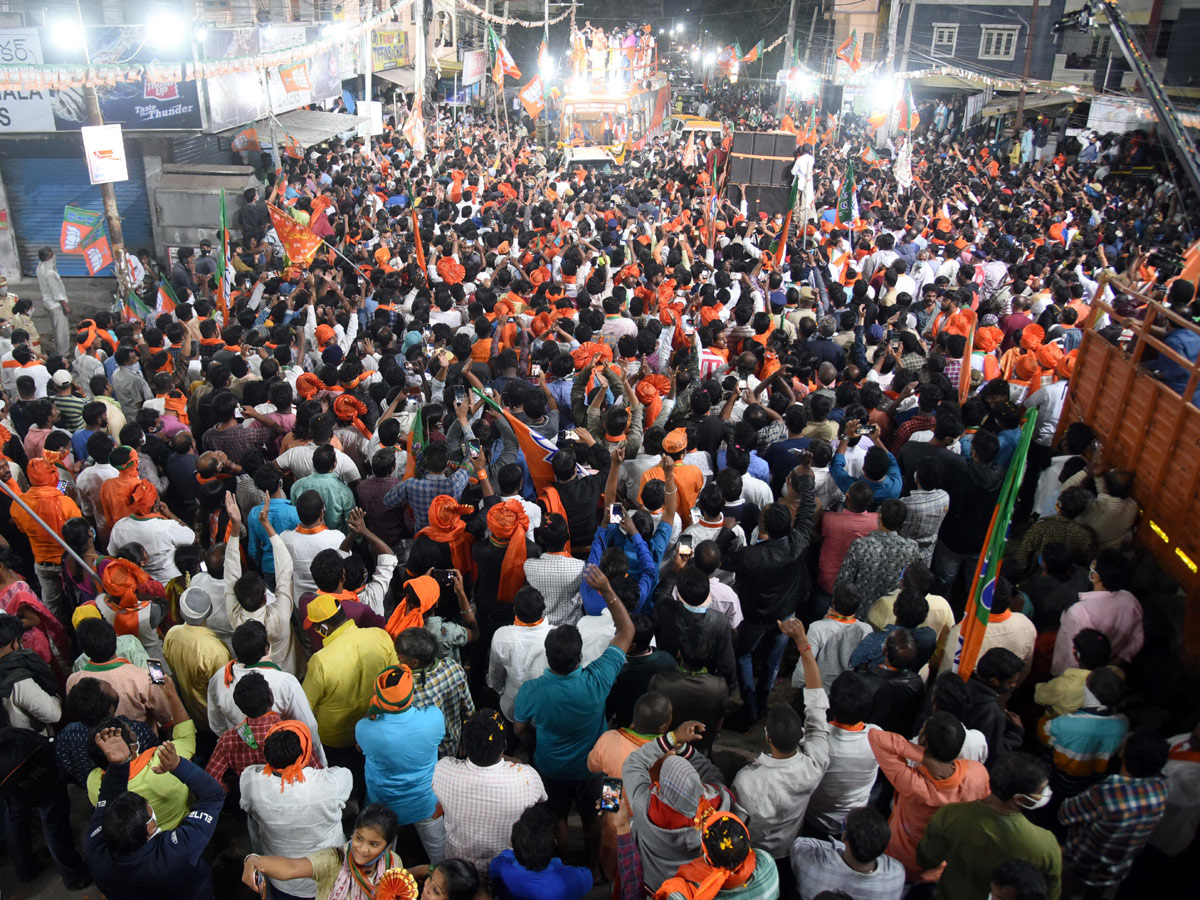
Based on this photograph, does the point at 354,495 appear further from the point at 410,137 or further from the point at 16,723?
the point at 410,137

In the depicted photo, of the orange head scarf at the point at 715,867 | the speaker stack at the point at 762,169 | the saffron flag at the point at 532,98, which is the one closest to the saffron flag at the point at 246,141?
the saffron flag at the point at 532,98

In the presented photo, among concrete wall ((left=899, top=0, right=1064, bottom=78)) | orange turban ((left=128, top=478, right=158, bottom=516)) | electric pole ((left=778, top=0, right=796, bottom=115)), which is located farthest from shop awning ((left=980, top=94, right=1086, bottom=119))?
orange turban ((left=128, top=478, right=158, bottom=516))

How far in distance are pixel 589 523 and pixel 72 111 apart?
1295cm

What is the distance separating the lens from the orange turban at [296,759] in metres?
3.50

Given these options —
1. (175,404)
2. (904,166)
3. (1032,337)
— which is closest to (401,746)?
(175,404)

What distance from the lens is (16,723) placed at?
4.31 meters

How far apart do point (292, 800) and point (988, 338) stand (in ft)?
24.5

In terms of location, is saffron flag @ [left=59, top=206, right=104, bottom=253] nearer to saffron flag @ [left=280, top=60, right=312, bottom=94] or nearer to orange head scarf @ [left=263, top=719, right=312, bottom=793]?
orange head scarf @ [left=263, top=719, right=312, bottom=793]

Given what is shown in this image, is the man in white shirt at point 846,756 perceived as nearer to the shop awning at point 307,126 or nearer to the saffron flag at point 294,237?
the saffron flag at point 294,237

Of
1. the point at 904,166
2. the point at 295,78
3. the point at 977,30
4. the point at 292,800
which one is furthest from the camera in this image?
the point at 977,30

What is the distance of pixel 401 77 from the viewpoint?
28.6 meters

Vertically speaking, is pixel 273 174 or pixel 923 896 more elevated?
pixel 273 174

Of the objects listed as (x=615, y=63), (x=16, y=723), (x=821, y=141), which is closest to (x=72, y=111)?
(x=16, y=723)

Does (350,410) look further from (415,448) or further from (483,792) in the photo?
(483,792)
